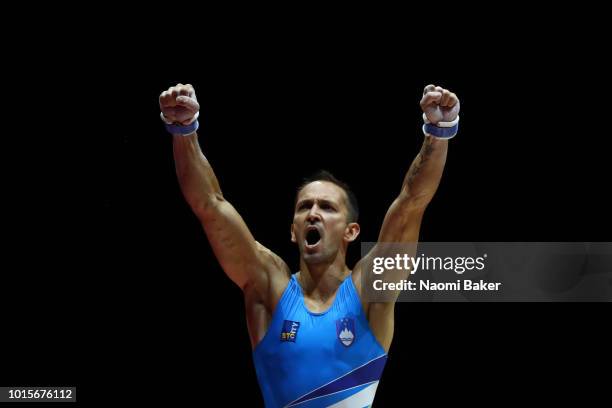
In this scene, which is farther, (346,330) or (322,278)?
(322,278)

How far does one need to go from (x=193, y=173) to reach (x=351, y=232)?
85cm

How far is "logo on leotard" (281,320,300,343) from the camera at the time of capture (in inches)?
130

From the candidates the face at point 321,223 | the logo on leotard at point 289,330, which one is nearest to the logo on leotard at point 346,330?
the logo on leotard at point 289,330

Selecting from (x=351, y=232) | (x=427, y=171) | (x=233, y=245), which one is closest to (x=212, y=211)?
(x=233, y=245)

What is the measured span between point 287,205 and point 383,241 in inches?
50.5

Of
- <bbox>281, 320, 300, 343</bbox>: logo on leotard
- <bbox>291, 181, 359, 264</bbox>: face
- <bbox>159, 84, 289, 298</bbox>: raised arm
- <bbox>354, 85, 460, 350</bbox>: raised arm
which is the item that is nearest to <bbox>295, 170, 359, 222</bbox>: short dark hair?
<bbox>291, 181, 359, 264</bbox>: face

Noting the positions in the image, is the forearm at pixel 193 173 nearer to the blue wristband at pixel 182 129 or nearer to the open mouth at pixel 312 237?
the blue wristband at pixel 182 129

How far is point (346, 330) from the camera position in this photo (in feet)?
10.8

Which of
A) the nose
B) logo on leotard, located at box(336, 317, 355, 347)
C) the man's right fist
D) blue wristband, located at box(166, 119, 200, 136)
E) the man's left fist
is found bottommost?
logo on leotard, located at box(336, 317, 355, 347)

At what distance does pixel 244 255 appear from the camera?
11.2 feet

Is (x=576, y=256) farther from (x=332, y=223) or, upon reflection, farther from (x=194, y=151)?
(x=194, y=151)

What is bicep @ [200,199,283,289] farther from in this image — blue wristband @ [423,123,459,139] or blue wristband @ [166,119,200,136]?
blue wristband @ [423,123,459,139]

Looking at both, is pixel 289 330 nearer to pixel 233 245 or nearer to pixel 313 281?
pixel 313 281

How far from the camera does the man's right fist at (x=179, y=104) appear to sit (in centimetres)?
318
